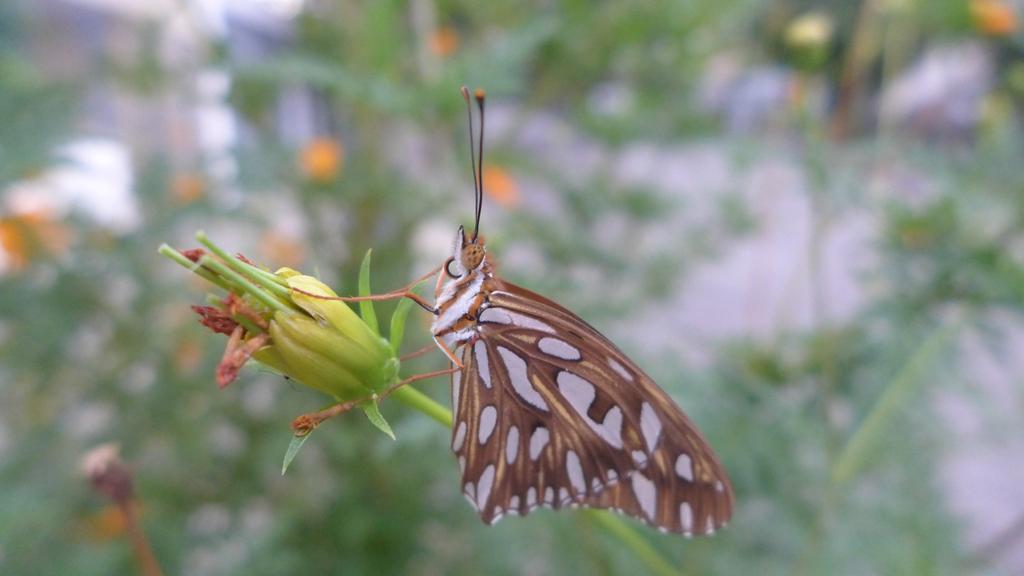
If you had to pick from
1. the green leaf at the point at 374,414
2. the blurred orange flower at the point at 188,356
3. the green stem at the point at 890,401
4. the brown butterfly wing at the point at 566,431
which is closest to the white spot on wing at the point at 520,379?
the brown butterfly wing at the point at 566,431

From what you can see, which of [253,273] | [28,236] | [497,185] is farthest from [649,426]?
[28,236]

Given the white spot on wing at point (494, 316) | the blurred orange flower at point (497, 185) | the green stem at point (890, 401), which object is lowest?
the white spot on wing at point (494, 316)

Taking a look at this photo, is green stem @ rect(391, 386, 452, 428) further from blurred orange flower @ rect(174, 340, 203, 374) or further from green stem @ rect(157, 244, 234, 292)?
blurred orange flower @ rect(174, 340, 203, 374)

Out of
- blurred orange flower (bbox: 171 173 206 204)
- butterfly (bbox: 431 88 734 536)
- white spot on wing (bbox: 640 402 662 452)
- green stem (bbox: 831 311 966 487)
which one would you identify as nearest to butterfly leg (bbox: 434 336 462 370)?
butterfly (bbox: 431 88 734 536)

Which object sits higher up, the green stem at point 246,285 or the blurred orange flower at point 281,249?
the blurred orange flower at point 281,249

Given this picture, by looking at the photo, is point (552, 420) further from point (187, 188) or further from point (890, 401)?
point (187, 188)

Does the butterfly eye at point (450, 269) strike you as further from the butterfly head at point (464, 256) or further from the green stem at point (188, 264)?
the green stem at point (188, 264)
